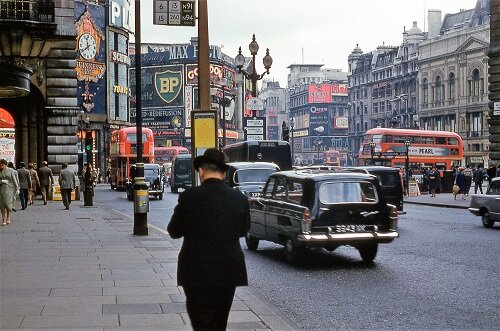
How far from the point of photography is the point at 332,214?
1412cm

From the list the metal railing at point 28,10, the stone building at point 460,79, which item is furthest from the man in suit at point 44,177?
the stone building at point 460,79

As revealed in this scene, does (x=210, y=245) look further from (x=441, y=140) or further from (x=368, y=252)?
(x=441, y=140)

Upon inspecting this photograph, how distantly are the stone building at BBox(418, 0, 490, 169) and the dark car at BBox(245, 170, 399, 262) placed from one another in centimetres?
7781

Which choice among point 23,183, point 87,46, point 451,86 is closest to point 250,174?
point 23,183

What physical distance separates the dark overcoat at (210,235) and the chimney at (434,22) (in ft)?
361

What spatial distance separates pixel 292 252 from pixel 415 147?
138 feet

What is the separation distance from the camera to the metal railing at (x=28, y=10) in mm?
33969

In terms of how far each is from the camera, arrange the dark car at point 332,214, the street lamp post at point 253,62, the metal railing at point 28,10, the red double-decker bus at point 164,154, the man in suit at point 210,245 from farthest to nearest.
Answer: the red double-decker bus at point 164,154, the metal railing at point 28,10, the street lamp post at point 253,62, the dark car at point 332,214, the man in suit at point 210,245

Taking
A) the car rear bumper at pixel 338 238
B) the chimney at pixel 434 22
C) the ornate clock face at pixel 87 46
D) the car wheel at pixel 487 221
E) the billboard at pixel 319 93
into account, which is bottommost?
the car wheel at pixel 487 221

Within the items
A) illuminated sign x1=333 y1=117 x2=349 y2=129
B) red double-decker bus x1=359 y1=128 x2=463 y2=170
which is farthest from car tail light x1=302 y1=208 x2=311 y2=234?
illuminated sign x1=333 y1=117 x2=349 y2=129

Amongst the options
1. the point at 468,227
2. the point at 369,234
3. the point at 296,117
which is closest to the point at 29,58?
the point at 468,227

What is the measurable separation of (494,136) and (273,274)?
1002 inches

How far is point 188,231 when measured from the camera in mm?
5730

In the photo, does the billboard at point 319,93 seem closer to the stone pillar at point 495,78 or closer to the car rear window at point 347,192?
the stone pillar at point 495,78
